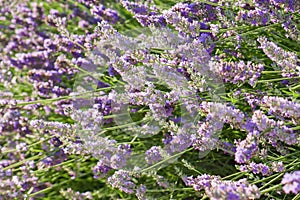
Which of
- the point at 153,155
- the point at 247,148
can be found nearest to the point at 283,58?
the point at 247,148

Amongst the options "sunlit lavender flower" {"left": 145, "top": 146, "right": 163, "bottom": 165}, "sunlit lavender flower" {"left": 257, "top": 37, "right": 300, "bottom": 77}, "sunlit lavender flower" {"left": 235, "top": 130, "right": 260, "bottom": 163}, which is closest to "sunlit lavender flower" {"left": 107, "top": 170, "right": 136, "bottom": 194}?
"sunlit lavender flower" {"left": 145, "top": 146, "right": 163, "bottom": 165}

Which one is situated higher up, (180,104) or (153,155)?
(180,104)

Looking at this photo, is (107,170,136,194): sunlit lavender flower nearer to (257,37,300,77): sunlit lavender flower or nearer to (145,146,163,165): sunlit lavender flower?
(145,146,163,165): sunlit lavender flower

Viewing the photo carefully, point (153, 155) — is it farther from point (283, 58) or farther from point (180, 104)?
point (283, 58)

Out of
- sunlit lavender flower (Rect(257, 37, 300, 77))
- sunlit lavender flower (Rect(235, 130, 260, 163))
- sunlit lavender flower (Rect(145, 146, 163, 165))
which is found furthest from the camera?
sunlit lavender flower (Rect(145, 146, 163, 165))

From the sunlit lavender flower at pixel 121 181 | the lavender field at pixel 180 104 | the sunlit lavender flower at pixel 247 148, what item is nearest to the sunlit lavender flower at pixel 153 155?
the lavender field at pixel 180 104

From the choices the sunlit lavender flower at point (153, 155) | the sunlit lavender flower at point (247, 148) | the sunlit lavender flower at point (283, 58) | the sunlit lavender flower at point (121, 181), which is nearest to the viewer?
the sunlit lavender flower at point (247, 148)

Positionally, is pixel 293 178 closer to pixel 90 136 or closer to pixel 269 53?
pixel 269 53

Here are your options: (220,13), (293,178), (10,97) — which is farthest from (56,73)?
(293,178)

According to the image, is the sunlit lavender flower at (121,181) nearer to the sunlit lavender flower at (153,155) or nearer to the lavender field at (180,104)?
the lavender field at (180,104)
